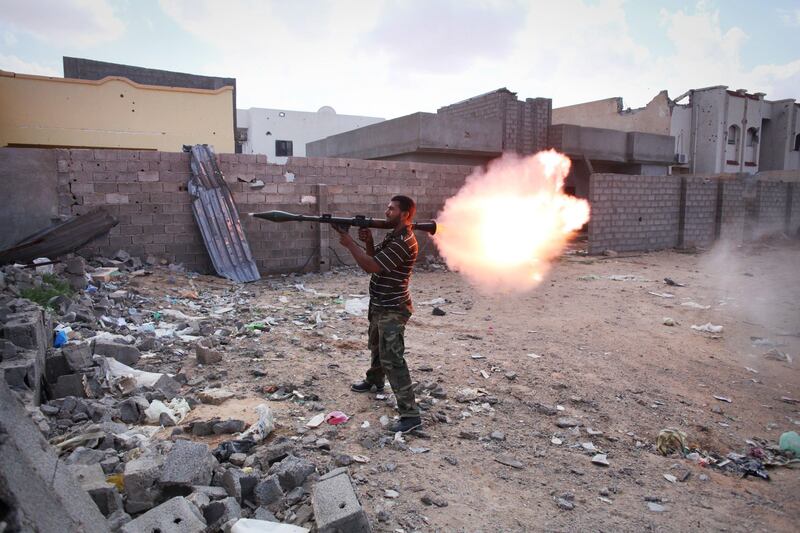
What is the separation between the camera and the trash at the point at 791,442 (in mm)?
3719

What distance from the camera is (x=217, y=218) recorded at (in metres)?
9.38

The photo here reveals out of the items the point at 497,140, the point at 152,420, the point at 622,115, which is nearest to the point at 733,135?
the point at 622,115

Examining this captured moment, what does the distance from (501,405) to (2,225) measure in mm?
8124

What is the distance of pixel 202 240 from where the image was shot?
937cm

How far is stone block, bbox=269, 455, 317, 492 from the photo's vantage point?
110 inches

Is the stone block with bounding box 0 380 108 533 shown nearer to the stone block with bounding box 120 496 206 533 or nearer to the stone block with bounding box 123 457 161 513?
the stone block with bounding box 120 496 206 533

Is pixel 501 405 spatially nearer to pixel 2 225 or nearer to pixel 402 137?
pixel 2 225

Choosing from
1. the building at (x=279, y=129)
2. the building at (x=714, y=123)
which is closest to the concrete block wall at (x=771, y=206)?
the building at (x=714, y=123)

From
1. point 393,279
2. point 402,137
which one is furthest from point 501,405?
point 402,137

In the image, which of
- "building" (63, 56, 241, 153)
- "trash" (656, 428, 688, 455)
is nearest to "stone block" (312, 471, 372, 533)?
"trash" (656, 428, 688, 455)

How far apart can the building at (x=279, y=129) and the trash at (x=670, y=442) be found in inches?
1230

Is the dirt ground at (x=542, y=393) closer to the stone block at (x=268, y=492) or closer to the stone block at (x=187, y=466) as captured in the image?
the stone block at (x=268, y=492)

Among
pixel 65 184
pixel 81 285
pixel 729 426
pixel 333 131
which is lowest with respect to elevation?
pixel 729 426

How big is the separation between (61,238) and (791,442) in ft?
30.4
